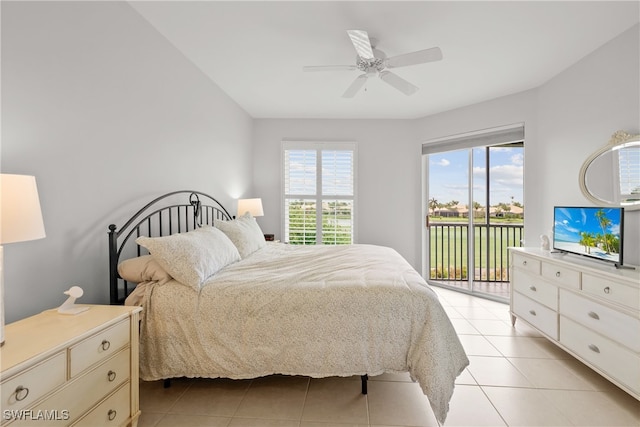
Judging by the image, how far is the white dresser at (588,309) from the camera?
178 cm

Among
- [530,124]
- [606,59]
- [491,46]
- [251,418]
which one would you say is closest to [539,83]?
[530,124]

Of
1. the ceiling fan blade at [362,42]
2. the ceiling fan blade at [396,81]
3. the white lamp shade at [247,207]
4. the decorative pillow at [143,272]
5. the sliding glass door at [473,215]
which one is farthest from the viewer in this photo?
the sliding glass door at [473,215]

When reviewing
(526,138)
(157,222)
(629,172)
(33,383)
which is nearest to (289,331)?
(33,383)

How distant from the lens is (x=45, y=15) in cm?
152

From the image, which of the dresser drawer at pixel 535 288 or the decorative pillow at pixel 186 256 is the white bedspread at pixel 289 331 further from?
the dresser drawer at pixel 535 288

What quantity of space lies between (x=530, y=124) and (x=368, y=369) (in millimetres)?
3571

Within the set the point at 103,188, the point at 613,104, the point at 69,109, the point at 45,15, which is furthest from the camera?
the point at 613,104

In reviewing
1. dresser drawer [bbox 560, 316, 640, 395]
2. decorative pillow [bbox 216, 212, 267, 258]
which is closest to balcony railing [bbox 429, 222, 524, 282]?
dresser drawer [bbox 560, 316, 640, 395]

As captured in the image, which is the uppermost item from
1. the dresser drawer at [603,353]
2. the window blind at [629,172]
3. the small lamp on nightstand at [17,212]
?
the window blind at [629,172]

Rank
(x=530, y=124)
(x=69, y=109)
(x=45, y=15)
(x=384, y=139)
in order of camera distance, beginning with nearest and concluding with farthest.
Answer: (x=45, y=15), (x=69, y=109), (x=530, y=124), (x=384, y=139)

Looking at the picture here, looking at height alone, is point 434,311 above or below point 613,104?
below

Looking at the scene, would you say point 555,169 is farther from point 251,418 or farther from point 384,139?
point 251,418

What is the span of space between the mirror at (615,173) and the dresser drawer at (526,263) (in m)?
0.75

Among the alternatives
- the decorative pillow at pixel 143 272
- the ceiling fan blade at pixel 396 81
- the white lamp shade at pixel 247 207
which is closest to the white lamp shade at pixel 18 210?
the decorative pillow at pixel 143 272
